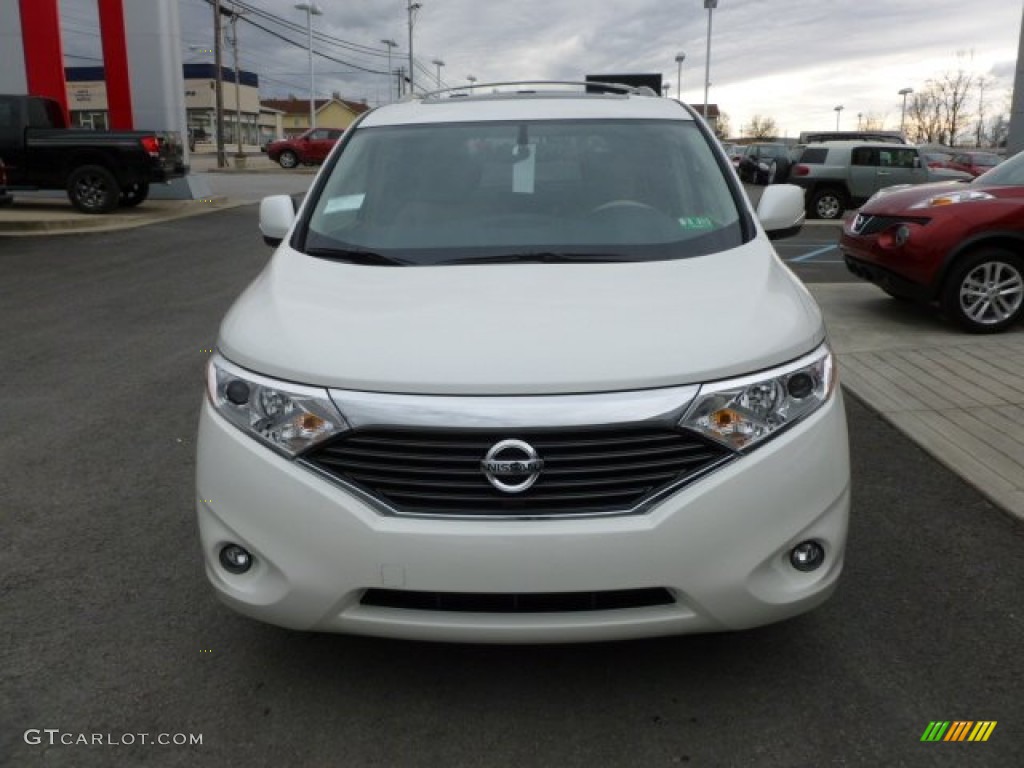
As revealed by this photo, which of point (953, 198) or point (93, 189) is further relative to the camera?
point (93, 189)

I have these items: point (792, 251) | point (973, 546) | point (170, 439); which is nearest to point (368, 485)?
point (973, 546)

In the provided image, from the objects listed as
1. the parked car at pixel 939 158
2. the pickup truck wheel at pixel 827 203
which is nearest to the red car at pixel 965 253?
the pickup truck wheel at pixel 827 203

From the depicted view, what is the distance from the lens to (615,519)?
241cm

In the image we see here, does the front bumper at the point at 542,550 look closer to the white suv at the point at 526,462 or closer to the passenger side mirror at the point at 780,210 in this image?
the white suv at the point at 526,462

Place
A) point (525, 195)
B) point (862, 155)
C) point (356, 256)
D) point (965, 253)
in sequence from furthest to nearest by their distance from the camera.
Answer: point (862, 155) < point (965, 253) < point (525, 195) < point (356, 256)

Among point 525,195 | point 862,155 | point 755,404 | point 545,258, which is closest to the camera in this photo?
point 755,404

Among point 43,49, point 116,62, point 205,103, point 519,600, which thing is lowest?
point 519,600

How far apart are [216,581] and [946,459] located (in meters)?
3.69

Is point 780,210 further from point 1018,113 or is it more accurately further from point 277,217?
point 1018,113

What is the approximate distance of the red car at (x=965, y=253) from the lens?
25.2 ft

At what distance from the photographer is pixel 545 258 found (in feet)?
10.7

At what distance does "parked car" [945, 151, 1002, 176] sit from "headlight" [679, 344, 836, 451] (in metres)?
27.9

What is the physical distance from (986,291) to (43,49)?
18512mm

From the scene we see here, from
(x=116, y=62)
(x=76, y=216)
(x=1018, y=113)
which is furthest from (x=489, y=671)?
(x=116, y=62)
